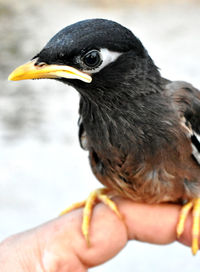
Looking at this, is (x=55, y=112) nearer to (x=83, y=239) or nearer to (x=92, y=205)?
(x=92, y=205)

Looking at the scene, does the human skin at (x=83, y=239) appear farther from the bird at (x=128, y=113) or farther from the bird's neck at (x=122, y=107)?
the bird's neck at (x=122, y=107)

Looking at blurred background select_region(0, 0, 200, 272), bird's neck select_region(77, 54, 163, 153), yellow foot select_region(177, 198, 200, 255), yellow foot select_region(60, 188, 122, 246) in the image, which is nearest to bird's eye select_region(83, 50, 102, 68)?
bird's neck select_region(77, 54, 163, 153)

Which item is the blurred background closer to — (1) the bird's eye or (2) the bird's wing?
(2) the bird's wing

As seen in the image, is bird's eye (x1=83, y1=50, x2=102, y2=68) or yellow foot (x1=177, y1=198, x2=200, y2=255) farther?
yellow foot (x1=177, y1=198, x2=200, y2=255)

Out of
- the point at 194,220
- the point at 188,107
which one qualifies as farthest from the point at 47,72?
the point at 194,220

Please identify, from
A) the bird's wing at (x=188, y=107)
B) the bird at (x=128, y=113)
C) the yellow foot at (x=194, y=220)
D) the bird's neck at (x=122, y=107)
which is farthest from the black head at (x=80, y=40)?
the yellow foot at (x=194, y=220)

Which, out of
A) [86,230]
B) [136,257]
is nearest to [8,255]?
[86,230]
